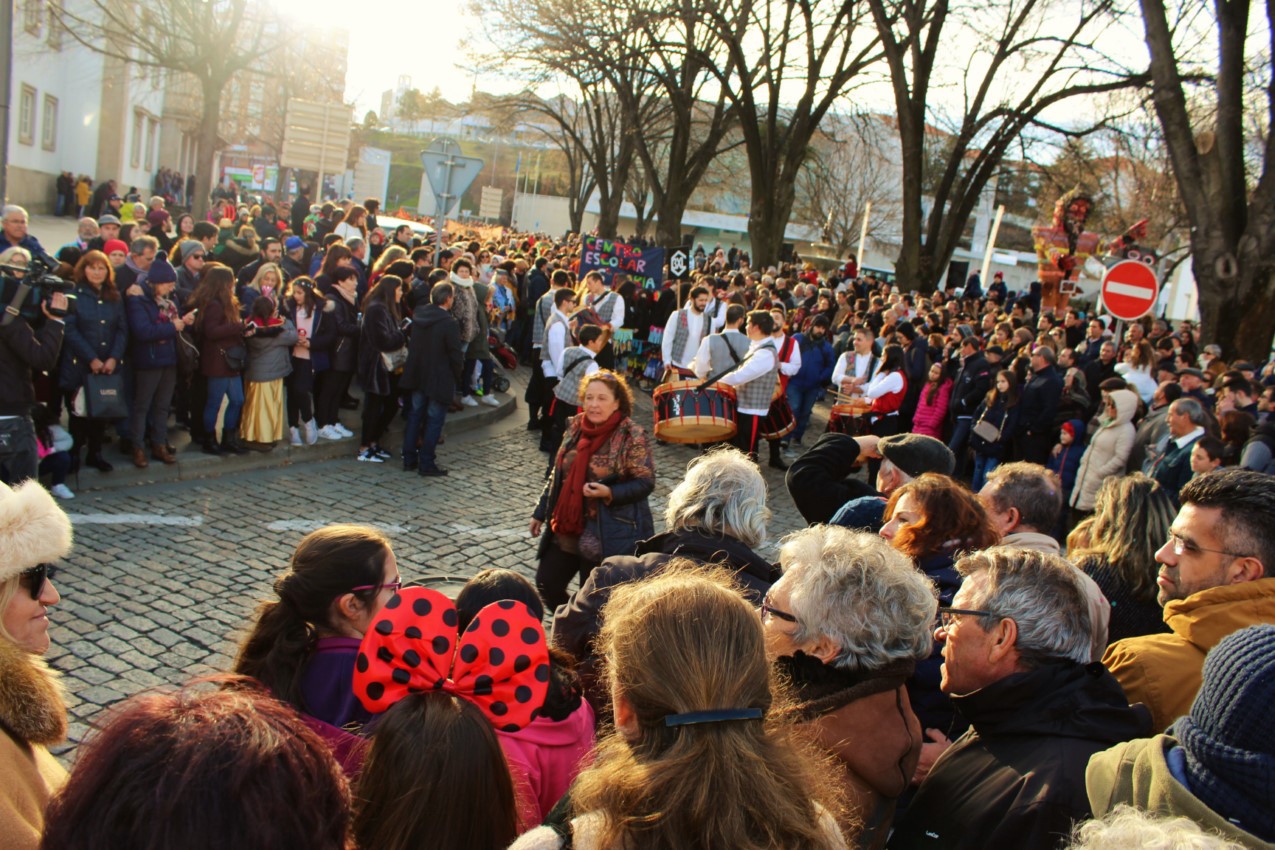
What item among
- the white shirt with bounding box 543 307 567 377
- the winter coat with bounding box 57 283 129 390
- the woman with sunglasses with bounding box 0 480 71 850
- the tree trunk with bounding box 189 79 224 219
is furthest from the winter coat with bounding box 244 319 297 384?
the tree trunk with bounding box 189 79 224 219

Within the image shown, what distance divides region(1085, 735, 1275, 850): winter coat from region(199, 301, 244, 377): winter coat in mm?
7989

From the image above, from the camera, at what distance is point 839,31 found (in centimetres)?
2542

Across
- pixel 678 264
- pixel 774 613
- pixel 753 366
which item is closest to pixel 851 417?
pixel 753 366

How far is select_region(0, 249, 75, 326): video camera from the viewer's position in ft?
20.9

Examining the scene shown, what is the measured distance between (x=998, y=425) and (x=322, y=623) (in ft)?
30.2

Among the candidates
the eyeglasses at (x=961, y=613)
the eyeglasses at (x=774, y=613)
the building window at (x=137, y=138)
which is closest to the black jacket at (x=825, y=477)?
the eyeglasses at (x=961, y=613)

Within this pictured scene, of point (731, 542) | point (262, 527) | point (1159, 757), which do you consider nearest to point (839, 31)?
point (262, 527)

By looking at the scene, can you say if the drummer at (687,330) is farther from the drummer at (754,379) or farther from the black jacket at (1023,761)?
the black jacket at (1023,761)

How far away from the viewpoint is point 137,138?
41.3 m

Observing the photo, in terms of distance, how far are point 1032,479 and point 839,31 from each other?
2384 centimetres

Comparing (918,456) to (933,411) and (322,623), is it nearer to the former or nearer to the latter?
(322,623)

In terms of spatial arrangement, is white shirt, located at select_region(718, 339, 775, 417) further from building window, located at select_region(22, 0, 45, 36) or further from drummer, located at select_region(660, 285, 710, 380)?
building window, located at select_region(22, 0, 45, 36)

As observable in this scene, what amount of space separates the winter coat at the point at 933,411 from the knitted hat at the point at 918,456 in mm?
7346

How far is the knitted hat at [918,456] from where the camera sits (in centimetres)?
473
